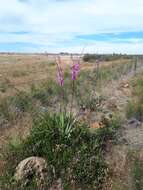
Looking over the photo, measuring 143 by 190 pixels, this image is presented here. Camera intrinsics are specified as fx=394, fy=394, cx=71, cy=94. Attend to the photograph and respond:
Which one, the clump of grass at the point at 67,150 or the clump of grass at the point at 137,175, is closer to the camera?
the clump of grass at the point at 137,175

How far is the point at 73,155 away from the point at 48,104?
21.5ft

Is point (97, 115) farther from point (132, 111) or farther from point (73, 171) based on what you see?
point (73, 171)

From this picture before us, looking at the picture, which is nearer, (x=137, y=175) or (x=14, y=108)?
(x=137, y=175)

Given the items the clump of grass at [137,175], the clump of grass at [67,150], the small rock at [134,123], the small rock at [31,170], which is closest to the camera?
the clump of grass at [137,175]

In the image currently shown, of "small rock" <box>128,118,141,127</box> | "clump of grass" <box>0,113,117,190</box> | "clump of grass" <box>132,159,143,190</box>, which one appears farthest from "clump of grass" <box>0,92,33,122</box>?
"clump of grass" <box>132,159,143,190</box>

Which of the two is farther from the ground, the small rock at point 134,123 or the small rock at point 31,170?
the small rock at point 31,170

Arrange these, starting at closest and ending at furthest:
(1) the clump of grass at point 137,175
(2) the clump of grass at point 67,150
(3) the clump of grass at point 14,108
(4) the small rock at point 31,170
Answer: (1) the clump of grass at point 137,175, (4) the small rock at point 31,170, (2) the clump of grass at point 67,150, (3) the clump of grass at point 14,108

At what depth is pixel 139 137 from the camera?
28.7ft

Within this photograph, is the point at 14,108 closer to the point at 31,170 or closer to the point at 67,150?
the point at 67,150

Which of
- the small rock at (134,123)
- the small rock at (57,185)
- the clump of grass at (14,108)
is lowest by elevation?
the small rock at (134,123)

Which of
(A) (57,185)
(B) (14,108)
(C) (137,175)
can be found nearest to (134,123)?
(B) (14,108)

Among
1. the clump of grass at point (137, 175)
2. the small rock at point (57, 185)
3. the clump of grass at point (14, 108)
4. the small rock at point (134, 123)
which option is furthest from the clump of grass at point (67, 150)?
the clump of grass at point (14, 108)

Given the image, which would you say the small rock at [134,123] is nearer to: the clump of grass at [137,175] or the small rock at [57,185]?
the clump of grass at [137,175]

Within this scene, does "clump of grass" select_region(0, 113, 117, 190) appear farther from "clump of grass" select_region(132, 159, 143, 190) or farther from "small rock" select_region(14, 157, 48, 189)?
"clump of grass" select_region(132, 159, 143, 190)
